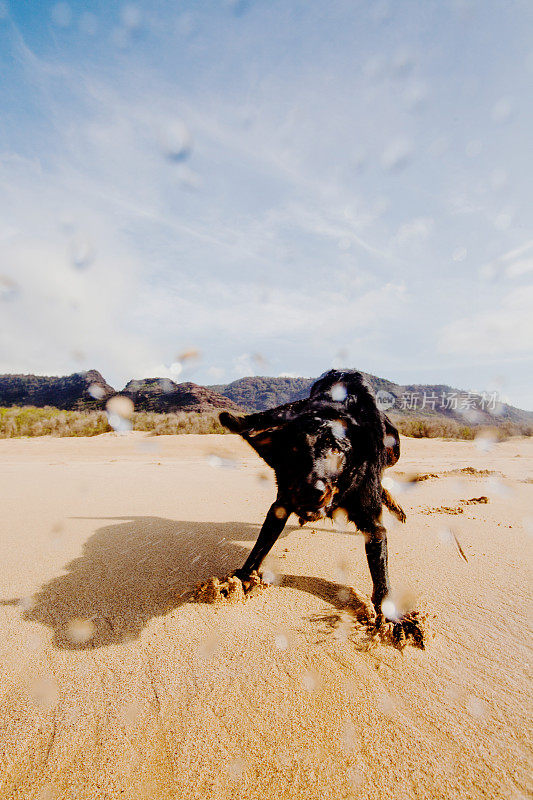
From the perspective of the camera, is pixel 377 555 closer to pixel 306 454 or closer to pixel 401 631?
pixel 401 631

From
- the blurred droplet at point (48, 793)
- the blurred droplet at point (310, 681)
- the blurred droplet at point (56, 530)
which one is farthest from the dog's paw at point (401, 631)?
the blurred droplet at point (56, 530)

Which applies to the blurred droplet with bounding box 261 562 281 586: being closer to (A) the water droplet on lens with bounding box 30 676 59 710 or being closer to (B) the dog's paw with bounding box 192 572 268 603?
(B) the dog's paw with bounding box 192 572 268 603

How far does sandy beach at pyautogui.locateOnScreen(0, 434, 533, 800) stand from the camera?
4.32 ft

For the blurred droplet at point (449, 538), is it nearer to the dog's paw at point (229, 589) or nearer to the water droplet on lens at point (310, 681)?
the dog's paw at point (229, 589)

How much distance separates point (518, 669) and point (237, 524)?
3.12 m

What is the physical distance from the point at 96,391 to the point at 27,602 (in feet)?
198

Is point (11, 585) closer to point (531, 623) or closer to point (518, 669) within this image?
point (518, 669)

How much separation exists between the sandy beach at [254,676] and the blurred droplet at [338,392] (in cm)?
142

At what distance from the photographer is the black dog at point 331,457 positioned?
1853 mm

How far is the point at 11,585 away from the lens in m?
2.70

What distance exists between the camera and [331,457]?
1.96 metres

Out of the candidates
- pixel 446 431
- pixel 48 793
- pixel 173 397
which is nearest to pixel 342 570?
pixel 48 793

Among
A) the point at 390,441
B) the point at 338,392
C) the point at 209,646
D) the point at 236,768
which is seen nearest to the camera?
the point at 236,768

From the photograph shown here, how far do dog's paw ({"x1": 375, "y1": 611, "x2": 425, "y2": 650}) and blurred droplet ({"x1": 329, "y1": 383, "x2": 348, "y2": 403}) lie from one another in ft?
4.59
